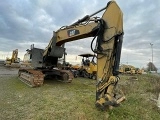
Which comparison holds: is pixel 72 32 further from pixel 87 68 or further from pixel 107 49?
pixel 87 68

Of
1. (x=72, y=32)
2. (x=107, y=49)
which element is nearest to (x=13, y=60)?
(x=72, y=32)

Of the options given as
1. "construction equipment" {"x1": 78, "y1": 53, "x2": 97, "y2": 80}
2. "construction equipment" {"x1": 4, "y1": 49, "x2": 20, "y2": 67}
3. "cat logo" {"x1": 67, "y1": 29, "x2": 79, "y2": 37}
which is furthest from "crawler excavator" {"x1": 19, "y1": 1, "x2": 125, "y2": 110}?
"construction equipment" {"x1": 4, "y1": 49, "x2": 20, "y2": 67}

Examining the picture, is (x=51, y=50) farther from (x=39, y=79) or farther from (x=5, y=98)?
(x=5, y=98)

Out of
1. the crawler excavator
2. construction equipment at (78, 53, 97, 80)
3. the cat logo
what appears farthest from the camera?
construction equipment at (78, 53, 97, 80)

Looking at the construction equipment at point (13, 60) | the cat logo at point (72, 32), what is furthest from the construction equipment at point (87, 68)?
the construction equipment at point (13, 60)

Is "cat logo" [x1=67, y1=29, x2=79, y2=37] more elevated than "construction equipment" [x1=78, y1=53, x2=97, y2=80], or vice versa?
"cat logo" [x1=67, y1=29, x2=79, y2=37]

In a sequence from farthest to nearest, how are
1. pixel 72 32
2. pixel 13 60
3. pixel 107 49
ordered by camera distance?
pixel 13 60, pixel 72 32, pixel 107 49

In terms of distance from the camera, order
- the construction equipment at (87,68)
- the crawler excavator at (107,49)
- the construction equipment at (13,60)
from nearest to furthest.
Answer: the crawler excavator at (107,49)
the construction equipment at (87,68)
the construction equipment at (13,60)

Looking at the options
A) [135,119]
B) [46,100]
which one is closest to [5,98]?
[46,100]

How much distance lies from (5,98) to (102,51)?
13.8 feet

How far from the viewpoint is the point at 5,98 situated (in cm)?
724

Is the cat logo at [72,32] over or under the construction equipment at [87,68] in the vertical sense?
over

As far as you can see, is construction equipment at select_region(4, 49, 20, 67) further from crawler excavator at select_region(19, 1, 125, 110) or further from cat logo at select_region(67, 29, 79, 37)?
crawler excavator at select_region(19, 1, 125, 110)

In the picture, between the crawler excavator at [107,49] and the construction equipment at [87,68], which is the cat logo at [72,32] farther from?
the construction equipment at [87,68]
